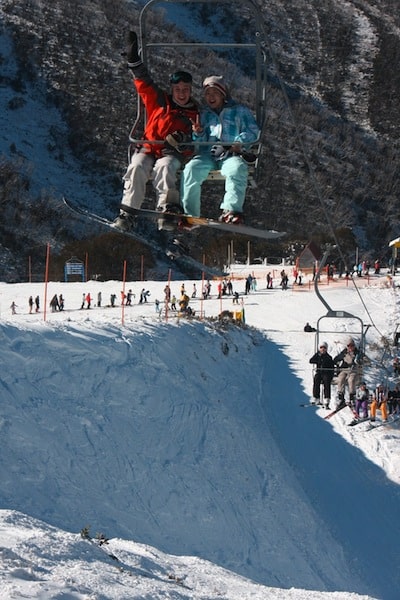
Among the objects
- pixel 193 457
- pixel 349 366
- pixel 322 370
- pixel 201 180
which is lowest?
pixel 193 457

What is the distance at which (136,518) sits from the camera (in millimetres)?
20016

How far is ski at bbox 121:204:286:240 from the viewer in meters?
7.41

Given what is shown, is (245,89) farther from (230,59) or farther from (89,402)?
(89,402)

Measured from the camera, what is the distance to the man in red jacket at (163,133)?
7648mm

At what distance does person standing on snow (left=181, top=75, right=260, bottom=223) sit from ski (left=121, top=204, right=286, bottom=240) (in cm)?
10

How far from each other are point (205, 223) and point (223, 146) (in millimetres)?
711

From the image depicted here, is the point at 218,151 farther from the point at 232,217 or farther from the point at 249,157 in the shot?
the point at 232,217

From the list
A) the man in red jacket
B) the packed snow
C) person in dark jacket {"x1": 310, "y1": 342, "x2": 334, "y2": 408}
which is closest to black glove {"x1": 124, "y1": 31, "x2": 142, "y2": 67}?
the man in red jacket

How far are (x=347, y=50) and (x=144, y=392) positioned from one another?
103 metres

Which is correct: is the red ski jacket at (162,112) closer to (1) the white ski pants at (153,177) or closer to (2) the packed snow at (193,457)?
(1) the white ski pants at (153,177)

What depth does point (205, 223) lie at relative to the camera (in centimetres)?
743

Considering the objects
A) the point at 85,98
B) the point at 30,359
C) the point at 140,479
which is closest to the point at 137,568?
the point at 140,479

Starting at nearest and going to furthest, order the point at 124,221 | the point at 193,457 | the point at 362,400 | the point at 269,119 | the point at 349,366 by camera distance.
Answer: the point at 124,221 < the point at 349,366 < the point at 362,400 < the point at 193,457 < the point at 269,119

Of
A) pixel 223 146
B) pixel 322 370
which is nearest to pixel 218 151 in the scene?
pixel 223 146
